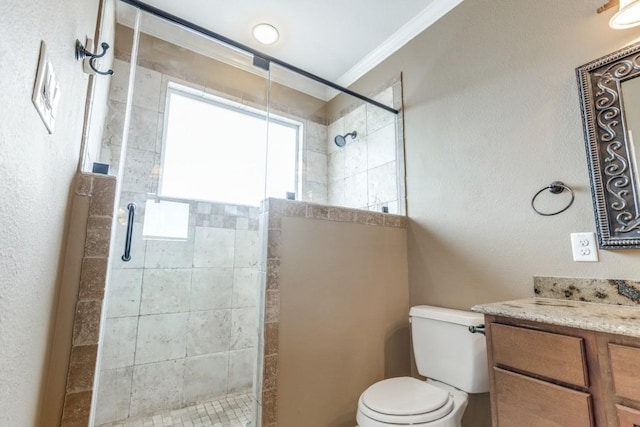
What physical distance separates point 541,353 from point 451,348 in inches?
24.3

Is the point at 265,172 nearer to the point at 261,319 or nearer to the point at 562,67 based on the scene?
the point at 261,319

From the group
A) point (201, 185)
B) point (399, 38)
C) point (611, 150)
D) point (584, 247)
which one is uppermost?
point (399, 38)

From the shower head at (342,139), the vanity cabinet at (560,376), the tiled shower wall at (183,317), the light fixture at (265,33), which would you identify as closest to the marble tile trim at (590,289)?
the vanity cabinet at (560,376)

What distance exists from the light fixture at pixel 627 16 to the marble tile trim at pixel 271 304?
59.5 inches

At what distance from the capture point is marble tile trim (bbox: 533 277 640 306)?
3.83ft

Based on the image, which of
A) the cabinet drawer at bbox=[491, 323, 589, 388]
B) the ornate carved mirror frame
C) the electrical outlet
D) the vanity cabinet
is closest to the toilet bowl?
the vanity cabinet

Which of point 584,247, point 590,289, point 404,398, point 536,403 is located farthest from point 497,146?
point 404,398

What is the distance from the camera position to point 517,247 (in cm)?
153

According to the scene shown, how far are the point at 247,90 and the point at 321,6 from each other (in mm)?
911

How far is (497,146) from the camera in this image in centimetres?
166

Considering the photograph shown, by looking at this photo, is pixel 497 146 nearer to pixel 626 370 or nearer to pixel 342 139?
pixel 626 370

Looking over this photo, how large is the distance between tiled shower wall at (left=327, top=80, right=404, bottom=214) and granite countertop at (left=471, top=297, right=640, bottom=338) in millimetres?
1143

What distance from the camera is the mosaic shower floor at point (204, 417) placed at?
1985 millimetres

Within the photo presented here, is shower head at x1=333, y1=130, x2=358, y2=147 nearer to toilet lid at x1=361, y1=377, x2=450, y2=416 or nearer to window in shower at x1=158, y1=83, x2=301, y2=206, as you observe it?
window in shower at x1=158, y1=83, x2=301, y2=206
